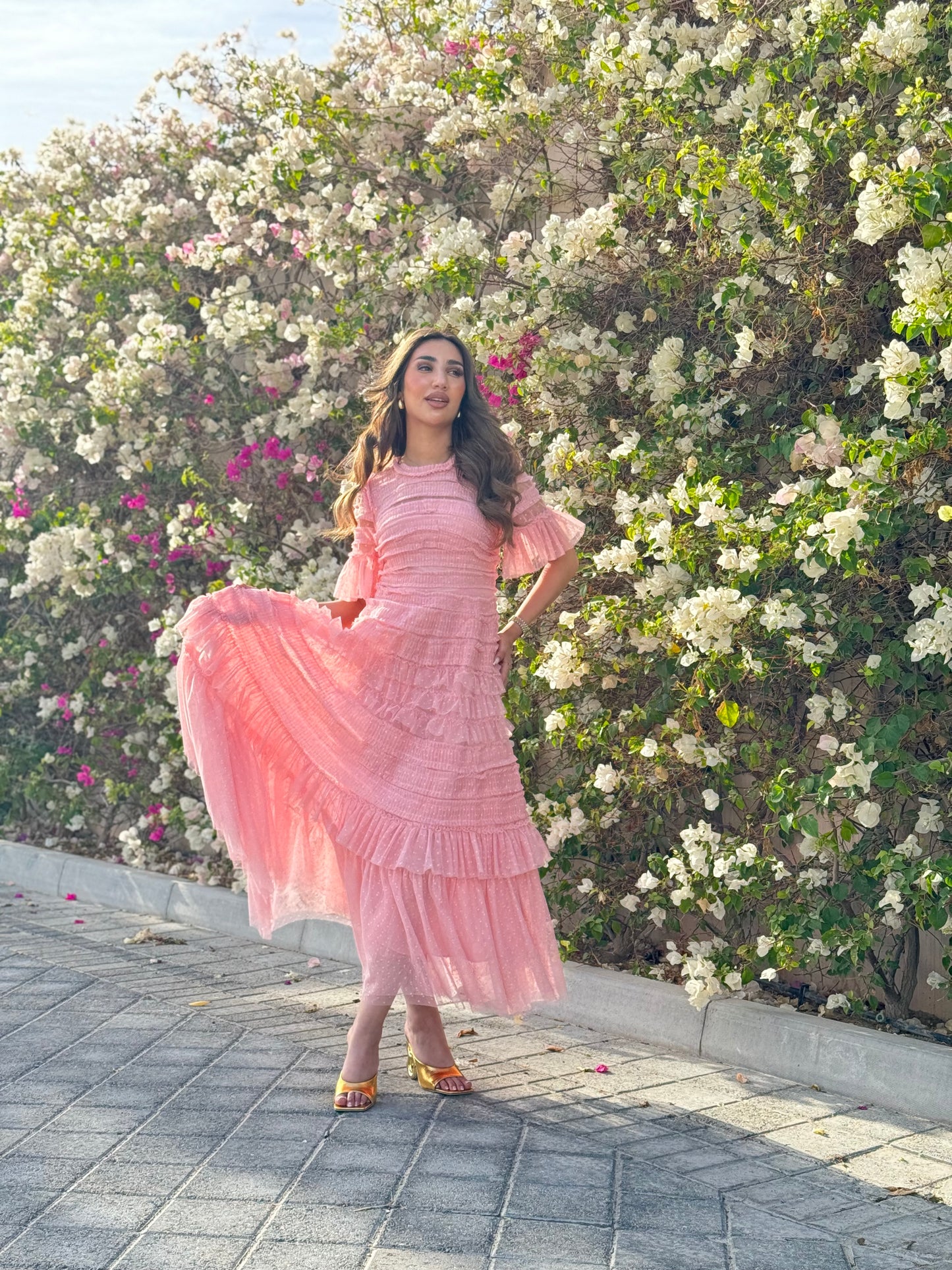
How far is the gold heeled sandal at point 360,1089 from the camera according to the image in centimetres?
399

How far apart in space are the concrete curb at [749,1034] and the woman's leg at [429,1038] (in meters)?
0.50

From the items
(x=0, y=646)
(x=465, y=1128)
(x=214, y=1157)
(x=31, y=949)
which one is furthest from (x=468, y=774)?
(x=0, y=646)

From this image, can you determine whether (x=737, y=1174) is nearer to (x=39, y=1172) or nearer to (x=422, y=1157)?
(x=422, y=1157)

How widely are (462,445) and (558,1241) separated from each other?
7.55ft

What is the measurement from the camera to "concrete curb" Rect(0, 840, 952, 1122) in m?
4.11

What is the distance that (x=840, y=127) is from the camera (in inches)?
169

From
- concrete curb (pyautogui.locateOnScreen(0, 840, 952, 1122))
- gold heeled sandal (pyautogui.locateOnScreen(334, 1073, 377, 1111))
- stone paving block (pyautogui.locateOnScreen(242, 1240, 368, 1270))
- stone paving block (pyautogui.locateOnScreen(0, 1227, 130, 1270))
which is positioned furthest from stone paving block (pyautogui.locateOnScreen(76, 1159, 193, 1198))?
concrete curb (pyautogui.locateOnScreen(0, 840, 952, 1122))

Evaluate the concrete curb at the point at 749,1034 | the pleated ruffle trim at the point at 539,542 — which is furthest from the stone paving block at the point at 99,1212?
the pleated ruffle trim at the point at 539,542

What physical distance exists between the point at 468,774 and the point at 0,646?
513 centimetres

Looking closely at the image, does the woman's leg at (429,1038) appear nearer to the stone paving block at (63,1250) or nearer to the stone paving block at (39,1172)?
the stone paving block at (39,1172)

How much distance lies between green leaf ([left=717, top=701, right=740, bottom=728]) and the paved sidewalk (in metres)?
1.07

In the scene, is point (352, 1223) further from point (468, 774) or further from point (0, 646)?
point (0, 646)

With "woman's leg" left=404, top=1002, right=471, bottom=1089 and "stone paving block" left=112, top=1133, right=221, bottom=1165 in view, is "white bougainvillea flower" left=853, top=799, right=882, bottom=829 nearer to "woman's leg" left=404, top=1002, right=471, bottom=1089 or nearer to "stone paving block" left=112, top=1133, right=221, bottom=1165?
"woman's leg" left=404, top=1002, right=471, bottom=1089

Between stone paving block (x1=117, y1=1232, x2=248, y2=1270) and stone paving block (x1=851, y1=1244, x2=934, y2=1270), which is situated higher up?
stone paving block (x1=851, y1=1244, x2=934, y2=1270)
